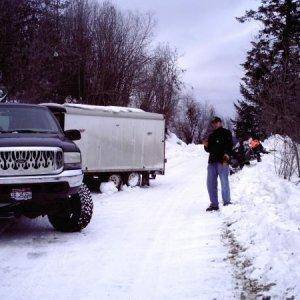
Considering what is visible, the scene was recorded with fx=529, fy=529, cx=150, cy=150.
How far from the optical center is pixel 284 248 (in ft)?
20.8

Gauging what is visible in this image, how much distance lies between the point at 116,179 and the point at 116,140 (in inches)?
45.2

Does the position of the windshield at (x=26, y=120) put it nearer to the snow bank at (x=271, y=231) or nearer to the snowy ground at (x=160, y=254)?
the snowy ground at (x=160, y=254)

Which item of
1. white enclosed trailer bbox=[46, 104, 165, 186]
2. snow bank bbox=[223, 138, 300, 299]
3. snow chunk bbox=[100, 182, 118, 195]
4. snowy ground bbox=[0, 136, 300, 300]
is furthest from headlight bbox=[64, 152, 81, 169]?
snow chunk bbox=[100, 182, 118, 195]

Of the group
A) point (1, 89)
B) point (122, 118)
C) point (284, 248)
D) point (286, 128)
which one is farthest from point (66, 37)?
point (284, 248)

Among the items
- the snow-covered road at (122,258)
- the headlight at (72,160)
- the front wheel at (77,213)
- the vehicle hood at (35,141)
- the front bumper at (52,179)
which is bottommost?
the snow-covered road at (122,258)

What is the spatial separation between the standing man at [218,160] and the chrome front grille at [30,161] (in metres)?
3.88

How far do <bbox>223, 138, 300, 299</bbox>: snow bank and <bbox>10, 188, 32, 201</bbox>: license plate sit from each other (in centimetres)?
314

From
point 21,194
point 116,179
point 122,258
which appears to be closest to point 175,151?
point 116,179

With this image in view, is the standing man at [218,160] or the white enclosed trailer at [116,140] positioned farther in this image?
the white enclosed trailer at [116,140]

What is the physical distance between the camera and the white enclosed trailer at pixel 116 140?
14.3 m

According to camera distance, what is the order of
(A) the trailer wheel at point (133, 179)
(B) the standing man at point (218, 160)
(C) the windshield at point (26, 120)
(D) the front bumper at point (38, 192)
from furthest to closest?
1. (A) the trailer wheel at point (133, 179)
2. (B) the standing man at point (218, 160)
3. (C) the windshield at point (26, 120)
4. (D) the front bumper at point (38, 192)

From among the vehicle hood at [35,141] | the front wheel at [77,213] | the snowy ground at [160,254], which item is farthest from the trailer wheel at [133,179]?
the vehicle hood at [35,141]

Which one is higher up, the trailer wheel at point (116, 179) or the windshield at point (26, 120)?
the windshield at point (26, 120)

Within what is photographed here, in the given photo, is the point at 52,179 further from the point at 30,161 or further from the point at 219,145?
the point at 219,145
